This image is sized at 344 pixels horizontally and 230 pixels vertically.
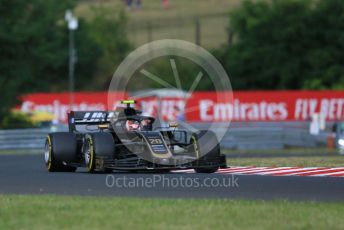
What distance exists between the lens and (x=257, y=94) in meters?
47.9

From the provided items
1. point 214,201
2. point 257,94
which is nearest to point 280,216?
point 214,201

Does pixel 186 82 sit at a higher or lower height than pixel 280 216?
higher

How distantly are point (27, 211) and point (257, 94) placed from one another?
3674 centimetres

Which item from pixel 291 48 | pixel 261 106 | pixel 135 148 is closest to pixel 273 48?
pixel 291 48

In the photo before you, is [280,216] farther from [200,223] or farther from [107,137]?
[107,137]

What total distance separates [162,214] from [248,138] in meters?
25.0

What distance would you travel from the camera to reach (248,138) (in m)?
36.1

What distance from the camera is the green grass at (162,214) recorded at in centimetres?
1038

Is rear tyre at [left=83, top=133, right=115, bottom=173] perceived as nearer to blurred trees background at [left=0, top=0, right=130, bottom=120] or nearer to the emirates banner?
blurred trees background at [left=0, top=0, right=130, bottom=120]

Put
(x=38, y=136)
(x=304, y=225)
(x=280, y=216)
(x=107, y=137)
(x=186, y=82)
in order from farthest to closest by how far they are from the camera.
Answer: (x=186, y=82) → (x=38, y=136) → (x=107, y=137) → (x=280, y=216) → (x=304, y=225)

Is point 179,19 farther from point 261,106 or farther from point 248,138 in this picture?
point 248,138

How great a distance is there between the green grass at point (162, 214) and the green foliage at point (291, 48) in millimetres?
49687

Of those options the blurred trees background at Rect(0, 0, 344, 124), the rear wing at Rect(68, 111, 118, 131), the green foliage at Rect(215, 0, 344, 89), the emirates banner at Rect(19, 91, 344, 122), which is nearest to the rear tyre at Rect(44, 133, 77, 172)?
the rear wing at Rect(68, 111, 118, 131)

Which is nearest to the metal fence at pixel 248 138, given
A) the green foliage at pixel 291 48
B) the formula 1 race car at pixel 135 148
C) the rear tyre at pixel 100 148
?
the formula 1 race car at pixel 135 148
